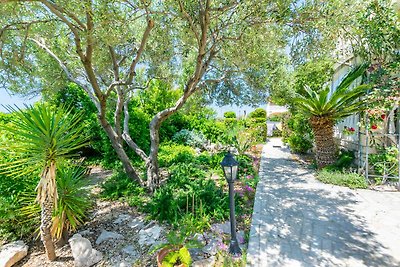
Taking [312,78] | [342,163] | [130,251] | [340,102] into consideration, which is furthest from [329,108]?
[130,251]

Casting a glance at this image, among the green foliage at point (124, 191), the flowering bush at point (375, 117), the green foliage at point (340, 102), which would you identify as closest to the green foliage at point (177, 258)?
the green foliage at point (124, 191)

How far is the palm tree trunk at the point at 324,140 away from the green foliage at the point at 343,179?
0.82m

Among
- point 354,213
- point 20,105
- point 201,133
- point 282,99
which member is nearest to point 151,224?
point 20,105

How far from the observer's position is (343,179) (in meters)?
7.21

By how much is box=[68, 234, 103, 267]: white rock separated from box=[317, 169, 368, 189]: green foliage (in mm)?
6675

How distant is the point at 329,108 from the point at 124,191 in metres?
7.05

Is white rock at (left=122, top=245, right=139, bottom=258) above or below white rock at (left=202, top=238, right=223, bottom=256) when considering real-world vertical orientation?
below

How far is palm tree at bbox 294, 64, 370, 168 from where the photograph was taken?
7426 millimetres

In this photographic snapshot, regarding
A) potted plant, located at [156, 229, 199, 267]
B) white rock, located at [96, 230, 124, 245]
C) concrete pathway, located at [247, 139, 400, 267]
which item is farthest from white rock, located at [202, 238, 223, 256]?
white rock, located at [96, 230, 124, 245]

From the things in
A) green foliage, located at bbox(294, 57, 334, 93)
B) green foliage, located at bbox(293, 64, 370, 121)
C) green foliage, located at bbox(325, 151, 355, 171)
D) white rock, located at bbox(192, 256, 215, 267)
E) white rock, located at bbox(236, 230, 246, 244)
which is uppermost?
green foliage, located at bbox(294, 57, 334, 93)

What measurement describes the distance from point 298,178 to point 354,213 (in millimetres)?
2862

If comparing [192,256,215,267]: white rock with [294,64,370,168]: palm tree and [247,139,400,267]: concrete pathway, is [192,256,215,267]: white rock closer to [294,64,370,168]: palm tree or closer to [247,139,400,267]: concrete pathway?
[247,139,400,267]: concrete pathway

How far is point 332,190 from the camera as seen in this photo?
6824 mm

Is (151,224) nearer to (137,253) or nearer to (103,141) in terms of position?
→ (137,253)
